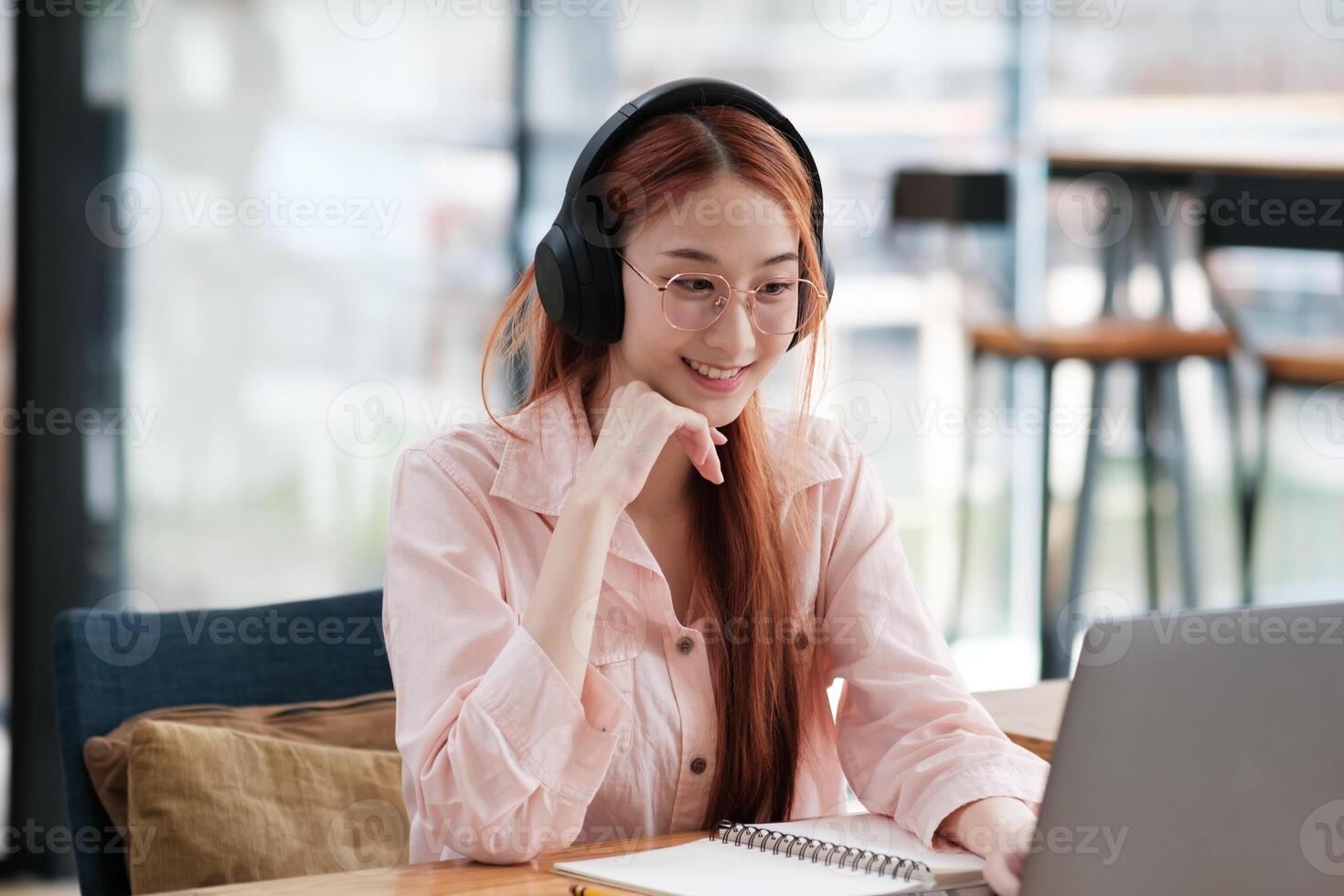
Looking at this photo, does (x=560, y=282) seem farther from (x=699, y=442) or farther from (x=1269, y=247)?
(x=1269, y=247)

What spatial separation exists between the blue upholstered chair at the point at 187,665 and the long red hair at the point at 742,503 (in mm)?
346

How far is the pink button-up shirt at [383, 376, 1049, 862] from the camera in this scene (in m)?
1.23

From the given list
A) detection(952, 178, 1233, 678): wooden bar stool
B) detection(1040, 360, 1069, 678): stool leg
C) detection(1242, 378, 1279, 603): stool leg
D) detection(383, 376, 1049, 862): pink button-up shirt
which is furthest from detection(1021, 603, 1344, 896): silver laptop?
detection(1040, 360, 1069, 678): stool leg

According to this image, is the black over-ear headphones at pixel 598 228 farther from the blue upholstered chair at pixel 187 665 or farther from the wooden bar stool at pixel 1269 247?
the wooden bar stool at pixel 1269 247

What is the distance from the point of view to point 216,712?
1.60 m

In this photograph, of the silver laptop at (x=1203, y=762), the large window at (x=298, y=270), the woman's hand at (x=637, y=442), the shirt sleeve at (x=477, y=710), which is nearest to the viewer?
the silver laptop at (x=1203, y=762)

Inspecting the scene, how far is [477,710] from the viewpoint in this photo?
1.22 m

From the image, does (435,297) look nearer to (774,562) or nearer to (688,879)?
(774,562)

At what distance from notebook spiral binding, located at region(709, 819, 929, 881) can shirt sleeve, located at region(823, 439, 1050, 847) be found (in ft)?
0.34

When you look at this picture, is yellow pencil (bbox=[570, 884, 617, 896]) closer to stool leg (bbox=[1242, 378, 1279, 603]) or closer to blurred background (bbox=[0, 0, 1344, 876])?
blurred background (bbox=[0, 0, 1344, 876])

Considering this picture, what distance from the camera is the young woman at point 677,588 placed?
4.07ft

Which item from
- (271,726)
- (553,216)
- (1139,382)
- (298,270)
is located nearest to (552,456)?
(271,726)

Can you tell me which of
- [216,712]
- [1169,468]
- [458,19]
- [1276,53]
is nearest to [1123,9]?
[1276,53]

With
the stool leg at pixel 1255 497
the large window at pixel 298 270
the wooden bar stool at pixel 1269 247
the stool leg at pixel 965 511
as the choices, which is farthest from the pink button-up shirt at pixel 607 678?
the stool leg at pixel 965 511
